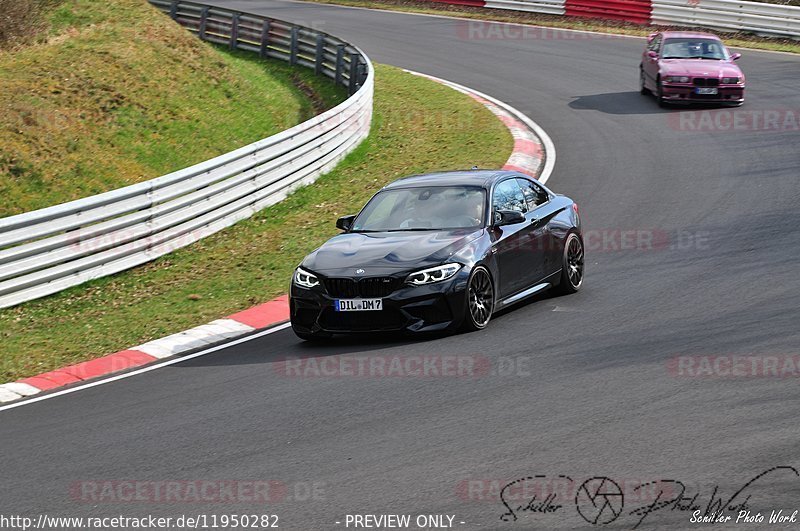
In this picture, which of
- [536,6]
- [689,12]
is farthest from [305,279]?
[536,6]

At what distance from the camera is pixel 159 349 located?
12125 mm

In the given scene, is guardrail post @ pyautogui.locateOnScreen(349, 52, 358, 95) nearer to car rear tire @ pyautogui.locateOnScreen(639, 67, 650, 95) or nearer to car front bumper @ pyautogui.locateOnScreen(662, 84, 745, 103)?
car rear tire @ pyautogui.locateOnScreen(639, 67, 650, 95)

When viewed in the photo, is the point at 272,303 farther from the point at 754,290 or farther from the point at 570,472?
the point at 570,472

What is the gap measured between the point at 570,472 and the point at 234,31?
30.8 m

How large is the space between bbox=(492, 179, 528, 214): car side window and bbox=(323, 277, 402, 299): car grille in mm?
1823

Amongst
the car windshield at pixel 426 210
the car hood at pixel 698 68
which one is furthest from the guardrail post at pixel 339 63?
the car windshield at pixel 426 210

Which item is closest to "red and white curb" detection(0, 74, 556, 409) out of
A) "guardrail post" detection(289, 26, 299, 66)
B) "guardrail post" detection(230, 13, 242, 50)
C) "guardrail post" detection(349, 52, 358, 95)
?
"guardrail post" detection(349, 52, 358, 95)

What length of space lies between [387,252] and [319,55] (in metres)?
20.8

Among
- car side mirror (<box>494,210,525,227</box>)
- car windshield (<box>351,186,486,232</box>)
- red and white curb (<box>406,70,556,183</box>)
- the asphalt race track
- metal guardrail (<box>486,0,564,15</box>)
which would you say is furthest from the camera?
metal guardrail (<box>486,0,564,15</box>)

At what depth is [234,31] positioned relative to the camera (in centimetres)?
3641

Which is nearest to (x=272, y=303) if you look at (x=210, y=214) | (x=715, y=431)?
(x=210, y=214)

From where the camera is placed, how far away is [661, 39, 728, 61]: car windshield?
25828 mm

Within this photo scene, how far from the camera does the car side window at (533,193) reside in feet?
43.3
